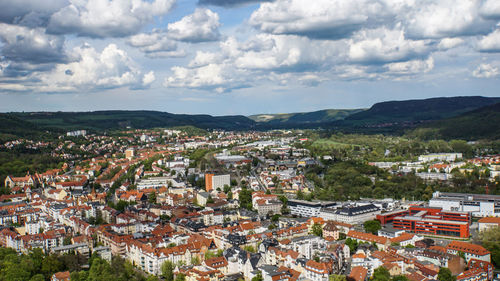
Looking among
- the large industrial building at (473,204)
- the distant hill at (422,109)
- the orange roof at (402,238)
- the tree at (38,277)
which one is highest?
the distant hill at (422,109)

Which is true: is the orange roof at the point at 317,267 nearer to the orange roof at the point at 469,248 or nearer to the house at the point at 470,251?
the house at the point at 470,251

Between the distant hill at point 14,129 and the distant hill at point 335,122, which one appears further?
the distant hill at point 335,122

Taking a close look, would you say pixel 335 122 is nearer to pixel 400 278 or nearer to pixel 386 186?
pixel 386 186

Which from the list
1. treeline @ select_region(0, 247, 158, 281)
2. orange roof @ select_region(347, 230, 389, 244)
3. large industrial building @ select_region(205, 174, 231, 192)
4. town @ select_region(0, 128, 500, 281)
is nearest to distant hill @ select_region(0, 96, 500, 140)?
town @ select_region(0, 128, 500, 281)

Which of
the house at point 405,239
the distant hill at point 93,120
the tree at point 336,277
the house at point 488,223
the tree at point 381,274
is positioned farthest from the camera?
the distant hill at point 93,120

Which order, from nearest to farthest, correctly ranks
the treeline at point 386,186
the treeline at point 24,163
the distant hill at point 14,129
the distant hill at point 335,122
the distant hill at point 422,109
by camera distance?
the treeline at point 386,186
the treeline at point 24,163
the distant hill at point 14,129
the distant hill at point 335,122
the distant hill at point 422,109

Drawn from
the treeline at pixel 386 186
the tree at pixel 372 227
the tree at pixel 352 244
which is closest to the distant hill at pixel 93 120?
the treeline at pixel 386 186

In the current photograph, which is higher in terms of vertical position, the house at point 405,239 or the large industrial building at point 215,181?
the large industrial building at point 215,181

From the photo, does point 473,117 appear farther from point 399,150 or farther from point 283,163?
point 283,163
